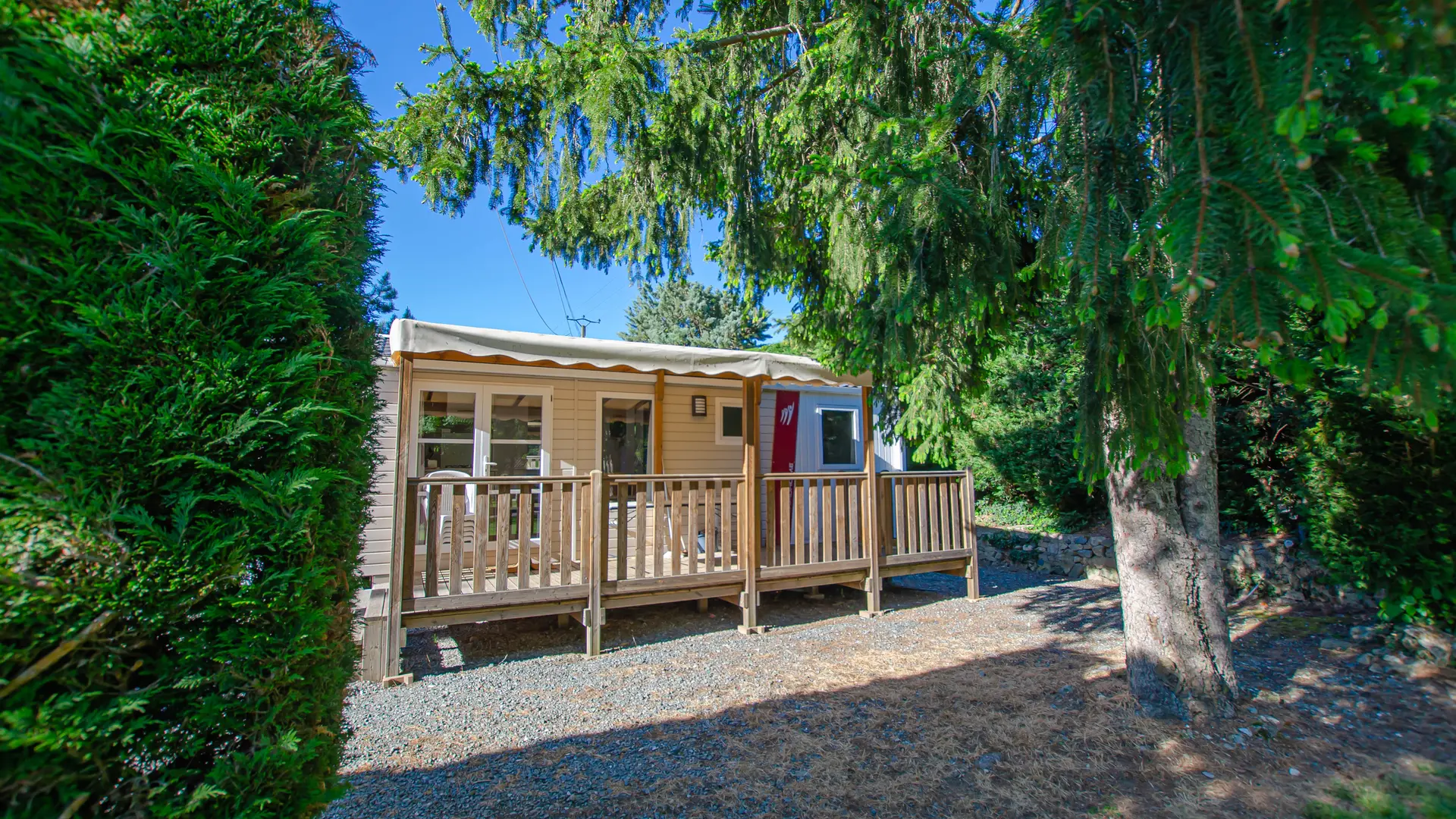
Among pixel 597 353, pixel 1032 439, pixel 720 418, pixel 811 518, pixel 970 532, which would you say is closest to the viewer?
pixel 597 353

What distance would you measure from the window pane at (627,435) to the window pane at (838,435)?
3620 mm

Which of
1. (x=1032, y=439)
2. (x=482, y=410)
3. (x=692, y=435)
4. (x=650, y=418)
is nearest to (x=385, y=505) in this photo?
(x=482, y=410)

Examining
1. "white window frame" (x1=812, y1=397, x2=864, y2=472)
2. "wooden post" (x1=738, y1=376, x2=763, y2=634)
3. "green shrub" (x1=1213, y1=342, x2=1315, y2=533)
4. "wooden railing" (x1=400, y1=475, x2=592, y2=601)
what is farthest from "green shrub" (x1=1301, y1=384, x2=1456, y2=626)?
"white window frame" (x1=812, y1=397, x2=864, y2=472)

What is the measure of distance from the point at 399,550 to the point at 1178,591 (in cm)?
471

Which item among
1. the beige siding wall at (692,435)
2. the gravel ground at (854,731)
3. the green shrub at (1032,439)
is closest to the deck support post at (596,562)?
the gravel ground at (854,731)

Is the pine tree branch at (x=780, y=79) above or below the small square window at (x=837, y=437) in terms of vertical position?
above

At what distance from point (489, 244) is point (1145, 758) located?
40.0 feet

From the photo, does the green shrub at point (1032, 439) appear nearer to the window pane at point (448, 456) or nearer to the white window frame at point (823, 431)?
the white window frame at point (823, 431)

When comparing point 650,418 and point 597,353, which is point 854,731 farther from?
point 650,418

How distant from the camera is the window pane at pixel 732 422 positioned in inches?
340

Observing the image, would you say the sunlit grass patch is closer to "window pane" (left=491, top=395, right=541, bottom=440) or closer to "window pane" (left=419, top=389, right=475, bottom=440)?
"window pane" (left=491, top=395, right=541, bottom=440)

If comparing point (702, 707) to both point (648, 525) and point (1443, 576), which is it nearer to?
point (648, 525)

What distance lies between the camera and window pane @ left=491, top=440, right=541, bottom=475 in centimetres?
734

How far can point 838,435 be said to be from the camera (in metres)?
11.1
